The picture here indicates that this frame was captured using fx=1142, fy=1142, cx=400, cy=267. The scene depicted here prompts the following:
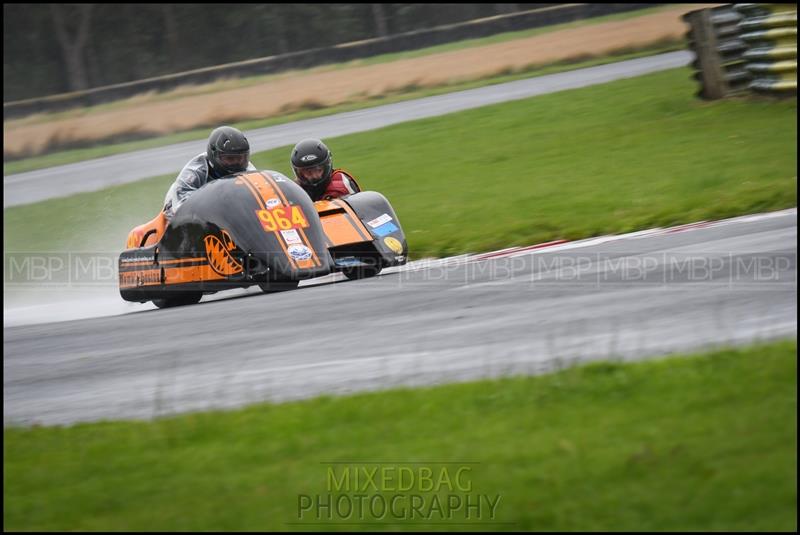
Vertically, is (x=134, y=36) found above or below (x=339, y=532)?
above

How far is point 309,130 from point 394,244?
12.6m

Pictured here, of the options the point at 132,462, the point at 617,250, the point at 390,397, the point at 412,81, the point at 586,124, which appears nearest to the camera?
the point at 132,462

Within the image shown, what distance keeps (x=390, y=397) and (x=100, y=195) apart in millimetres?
13934

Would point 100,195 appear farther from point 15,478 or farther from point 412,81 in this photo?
point 15,478

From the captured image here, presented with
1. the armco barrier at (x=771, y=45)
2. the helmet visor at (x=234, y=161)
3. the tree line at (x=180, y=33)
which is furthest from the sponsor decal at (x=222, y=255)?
the tree line at (x=180, y=33)

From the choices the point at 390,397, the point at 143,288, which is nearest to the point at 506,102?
the point at 143,288

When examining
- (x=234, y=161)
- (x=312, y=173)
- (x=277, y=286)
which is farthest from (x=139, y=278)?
(x=312, y=173)

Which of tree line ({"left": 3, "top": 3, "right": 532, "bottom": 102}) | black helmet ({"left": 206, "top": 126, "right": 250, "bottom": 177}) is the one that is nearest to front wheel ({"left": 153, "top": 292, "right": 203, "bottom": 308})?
black helmet ({"left": 206, "top": 126, "right": 250, "bottom": 177})

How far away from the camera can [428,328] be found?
6.72 meters

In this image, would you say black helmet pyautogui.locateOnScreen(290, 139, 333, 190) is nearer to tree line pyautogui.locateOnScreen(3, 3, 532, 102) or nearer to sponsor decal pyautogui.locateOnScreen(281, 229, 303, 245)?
sponsor decal pyautogui.locateOnScreen(281, 229, 303, 245)

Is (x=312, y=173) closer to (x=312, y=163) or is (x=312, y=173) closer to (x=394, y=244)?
(x=312, y=163)

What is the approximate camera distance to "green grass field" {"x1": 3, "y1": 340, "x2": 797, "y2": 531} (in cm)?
369

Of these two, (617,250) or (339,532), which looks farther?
(617,250)

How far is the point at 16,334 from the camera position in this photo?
935 centimetres
